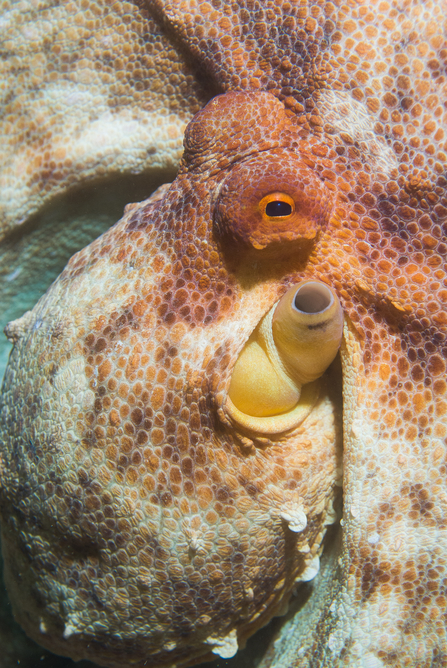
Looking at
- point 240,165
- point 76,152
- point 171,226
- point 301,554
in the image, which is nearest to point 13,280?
point 76,152

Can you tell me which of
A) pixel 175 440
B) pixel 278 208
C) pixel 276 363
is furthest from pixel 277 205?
pixel 175 440

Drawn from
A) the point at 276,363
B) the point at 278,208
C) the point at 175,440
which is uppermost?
the point at 278,208

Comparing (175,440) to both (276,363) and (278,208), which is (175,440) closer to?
(276,363)

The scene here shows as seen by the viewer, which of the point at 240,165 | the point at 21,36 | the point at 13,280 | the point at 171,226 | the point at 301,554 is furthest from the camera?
the point at 13,280

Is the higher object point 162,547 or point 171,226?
point 171,226

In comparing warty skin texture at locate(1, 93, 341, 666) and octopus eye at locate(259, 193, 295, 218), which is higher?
octopus eye at locate(259, 193, 295, 218)

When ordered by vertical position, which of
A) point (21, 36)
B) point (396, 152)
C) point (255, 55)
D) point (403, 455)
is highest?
Answer: point (21, 36)

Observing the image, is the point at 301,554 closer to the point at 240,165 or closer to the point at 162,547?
the point at 162,547

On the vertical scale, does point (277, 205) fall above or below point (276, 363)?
above
